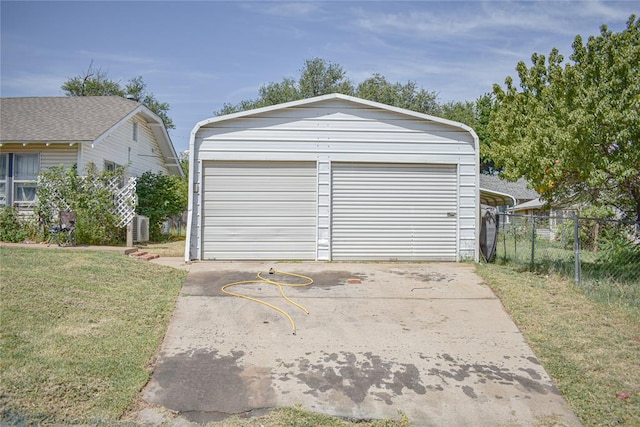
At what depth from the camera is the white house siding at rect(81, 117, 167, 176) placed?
1447 cm

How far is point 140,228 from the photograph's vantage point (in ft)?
48.7

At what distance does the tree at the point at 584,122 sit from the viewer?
7.25 meters

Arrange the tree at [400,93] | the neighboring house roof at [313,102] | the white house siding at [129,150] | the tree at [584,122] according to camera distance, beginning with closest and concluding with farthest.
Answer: the tree at [584,122] → the neighboring house roof at [313,102] → the white house siding at [129,150] → the tree at [400,93]

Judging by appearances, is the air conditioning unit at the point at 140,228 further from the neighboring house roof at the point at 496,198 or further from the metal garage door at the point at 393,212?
the neighboring house roof at the point at 496,198

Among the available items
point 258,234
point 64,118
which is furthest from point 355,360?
point 64,118

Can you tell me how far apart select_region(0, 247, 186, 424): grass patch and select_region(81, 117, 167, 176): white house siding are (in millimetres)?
7034

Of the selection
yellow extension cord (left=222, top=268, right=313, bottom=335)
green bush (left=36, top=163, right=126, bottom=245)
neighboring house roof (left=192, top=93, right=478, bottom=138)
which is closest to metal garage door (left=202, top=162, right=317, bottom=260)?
neighboring house roof (left=192, top=93, right=478, bottom=138)

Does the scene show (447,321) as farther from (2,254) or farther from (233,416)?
(2,254)

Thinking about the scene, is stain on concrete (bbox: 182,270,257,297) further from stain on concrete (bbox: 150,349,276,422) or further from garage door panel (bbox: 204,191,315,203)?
stain on concrete (bbox: 150,349,276,422)

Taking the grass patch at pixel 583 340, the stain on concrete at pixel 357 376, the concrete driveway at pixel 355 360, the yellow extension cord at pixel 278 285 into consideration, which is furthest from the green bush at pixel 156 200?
the stain on concrete at pixel 357 376

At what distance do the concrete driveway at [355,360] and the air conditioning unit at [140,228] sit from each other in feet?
25.7

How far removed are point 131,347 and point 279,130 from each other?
20.3 feet

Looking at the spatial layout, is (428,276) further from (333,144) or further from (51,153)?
(51,153)

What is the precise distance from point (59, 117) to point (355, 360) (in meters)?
14.5
